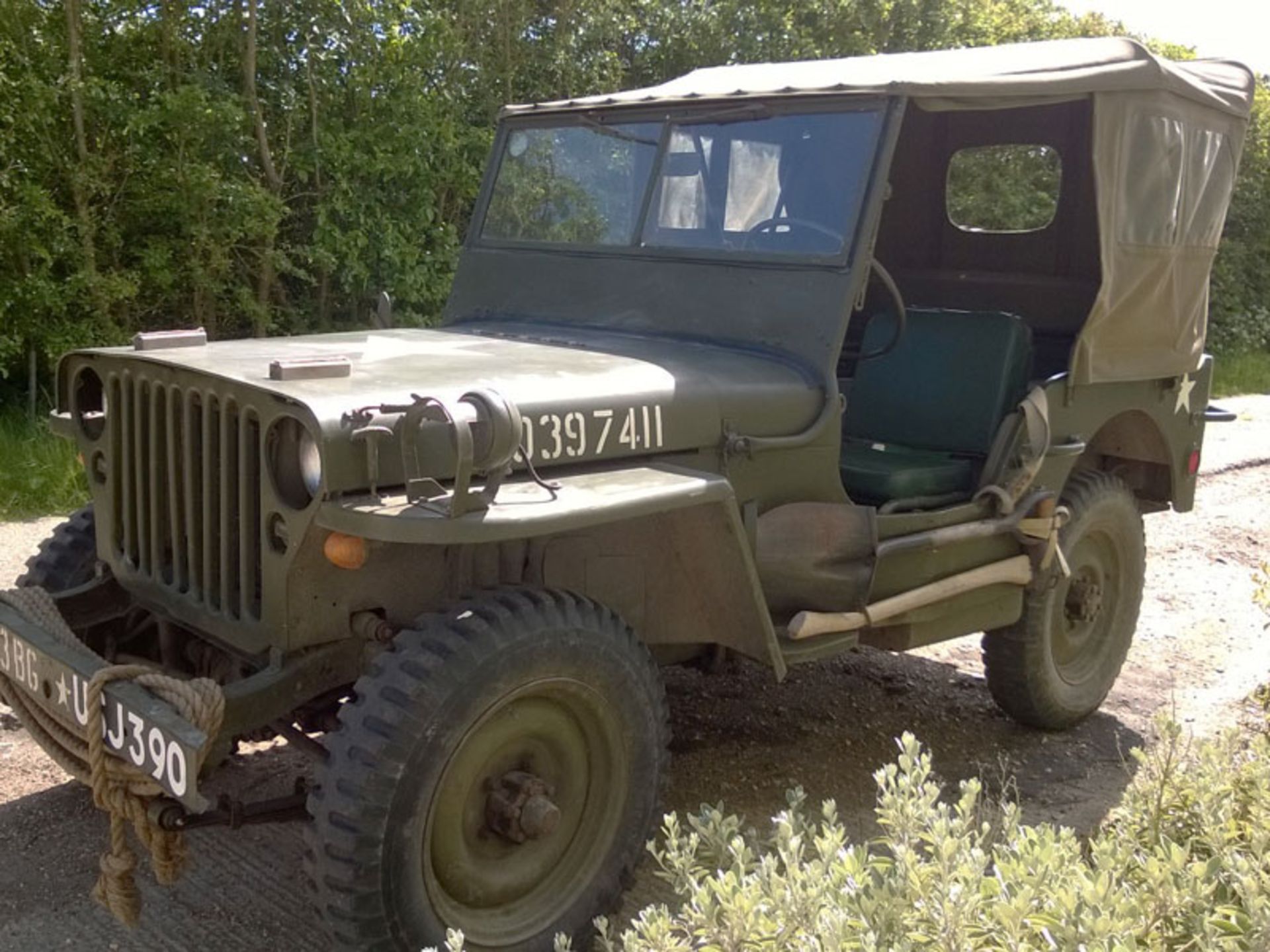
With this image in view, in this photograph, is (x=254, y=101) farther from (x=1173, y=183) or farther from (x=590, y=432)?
(x=590, y=432)

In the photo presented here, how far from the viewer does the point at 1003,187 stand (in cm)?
655

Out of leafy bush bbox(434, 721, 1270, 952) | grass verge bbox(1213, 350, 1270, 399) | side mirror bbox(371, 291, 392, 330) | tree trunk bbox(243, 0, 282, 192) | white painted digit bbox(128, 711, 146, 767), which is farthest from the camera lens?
grass verge bbox(1213, 350, 1270, 399)

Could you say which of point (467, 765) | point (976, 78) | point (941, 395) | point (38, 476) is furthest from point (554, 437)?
point (38, 476)

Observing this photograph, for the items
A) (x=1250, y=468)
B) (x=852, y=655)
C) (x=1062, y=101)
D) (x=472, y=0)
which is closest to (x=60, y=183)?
(x=472, y=0)

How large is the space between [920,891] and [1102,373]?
2916 mm

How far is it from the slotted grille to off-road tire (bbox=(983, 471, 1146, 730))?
2706 millimetres

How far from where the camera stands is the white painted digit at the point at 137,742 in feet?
9.27

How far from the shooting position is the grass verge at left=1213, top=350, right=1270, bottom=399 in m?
13.8

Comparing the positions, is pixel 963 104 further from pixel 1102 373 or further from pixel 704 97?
pixel 1102 373

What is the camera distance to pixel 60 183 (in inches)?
313

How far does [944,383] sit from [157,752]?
310 centimetres

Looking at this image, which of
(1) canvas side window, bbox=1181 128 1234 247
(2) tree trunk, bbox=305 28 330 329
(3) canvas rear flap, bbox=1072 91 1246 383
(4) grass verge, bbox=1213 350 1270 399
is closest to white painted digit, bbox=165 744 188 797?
(3) canvas rear flap, bbox=1072 91 1246 383

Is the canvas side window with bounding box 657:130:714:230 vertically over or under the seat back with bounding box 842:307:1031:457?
over

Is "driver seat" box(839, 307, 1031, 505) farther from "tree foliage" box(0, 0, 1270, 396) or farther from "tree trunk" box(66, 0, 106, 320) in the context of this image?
"tree trunk" box(66, 0, 106, 320)
